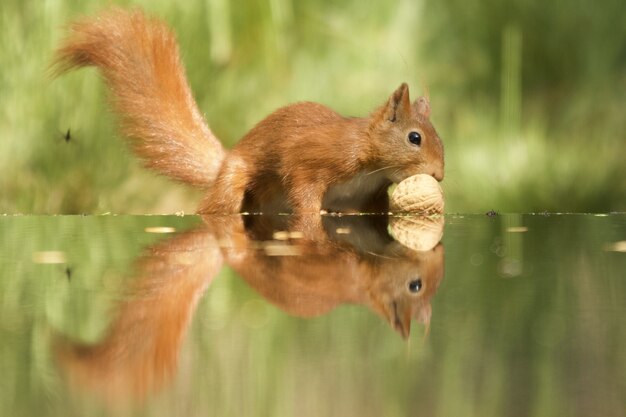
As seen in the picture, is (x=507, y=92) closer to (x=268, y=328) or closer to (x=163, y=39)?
(x=163, y=39)

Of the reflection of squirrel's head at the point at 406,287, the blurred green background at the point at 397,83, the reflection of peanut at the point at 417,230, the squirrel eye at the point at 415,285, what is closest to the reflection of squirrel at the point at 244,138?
the reflection of peanut at the point at 417,230

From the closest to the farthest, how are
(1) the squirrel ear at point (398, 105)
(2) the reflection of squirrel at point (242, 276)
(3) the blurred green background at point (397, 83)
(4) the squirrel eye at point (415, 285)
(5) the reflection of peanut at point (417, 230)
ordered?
1. (2) the reflection of squirrel at point (242, 276)
2. (4) the squirrel eye at point (415, 285)
3. (5) the reflection of peanut at point (417, 230)
4. (1) the squirrel ear at point (398, 105)
5. (3) the blurred green background at point (397, 83)

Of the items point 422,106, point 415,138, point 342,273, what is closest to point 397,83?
point 422,106

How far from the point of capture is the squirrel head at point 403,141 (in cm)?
262

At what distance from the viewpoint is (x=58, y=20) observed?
3.13 meters

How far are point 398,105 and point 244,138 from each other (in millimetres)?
526

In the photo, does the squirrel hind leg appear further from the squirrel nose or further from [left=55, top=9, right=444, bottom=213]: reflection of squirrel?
the squirrel nose

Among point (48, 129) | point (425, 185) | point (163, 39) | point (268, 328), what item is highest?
point (163, 39)

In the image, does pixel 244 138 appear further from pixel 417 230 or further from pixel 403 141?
pixel 417 230

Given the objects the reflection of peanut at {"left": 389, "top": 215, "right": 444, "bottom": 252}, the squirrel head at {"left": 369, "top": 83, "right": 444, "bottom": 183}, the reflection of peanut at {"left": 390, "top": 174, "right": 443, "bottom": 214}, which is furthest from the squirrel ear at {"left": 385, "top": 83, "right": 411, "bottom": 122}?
the reflection of peanut at {"left": 389, "top": 215, "right": 444, "bottom": 252}

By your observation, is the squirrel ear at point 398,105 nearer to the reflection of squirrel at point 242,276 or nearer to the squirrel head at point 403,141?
the squirrel head at point 403,141

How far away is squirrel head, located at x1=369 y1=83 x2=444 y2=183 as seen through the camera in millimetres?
2623

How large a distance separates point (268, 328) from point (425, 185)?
1761 mm

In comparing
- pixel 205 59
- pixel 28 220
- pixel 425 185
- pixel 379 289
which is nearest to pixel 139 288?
pixel 379 289
